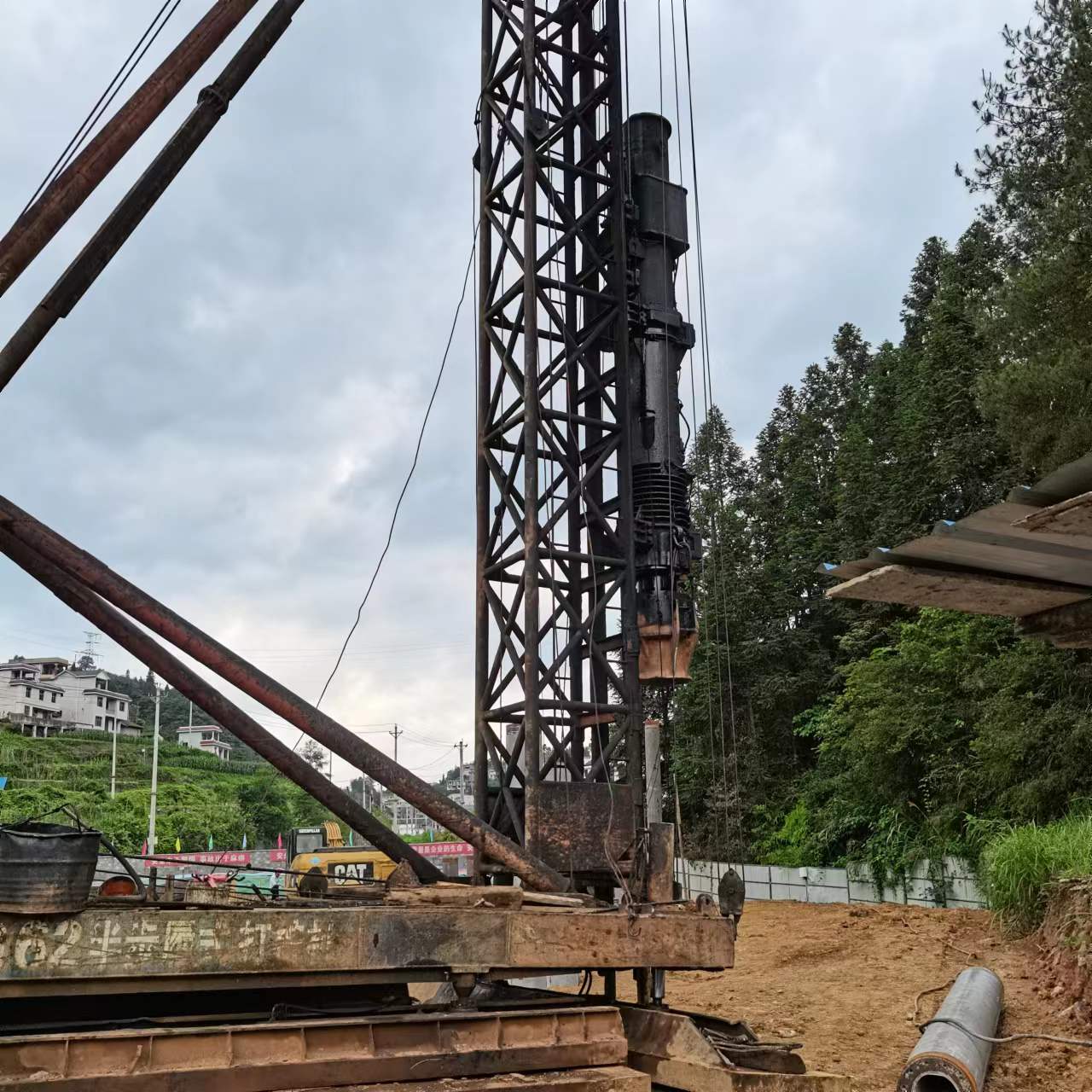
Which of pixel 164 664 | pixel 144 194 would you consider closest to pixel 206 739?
pixel 144 194

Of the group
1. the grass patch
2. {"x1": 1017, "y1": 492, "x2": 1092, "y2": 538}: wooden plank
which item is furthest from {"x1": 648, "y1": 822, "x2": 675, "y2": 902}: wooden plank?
the grass patch

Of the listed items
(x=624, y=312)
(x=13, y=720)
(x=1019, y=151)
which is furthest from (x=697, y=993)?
(x=13, y=720)

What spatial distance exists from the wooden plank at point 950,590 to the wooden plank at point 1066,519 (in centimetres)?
97

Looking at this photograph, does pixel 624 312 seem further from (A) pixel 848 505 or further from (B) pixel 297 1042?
(A) pixel 848 505

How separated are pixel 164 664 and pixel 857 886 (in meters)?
23.0

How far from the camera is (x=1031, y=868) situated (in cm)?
1267

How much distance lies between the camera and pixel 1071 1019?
8969 mm

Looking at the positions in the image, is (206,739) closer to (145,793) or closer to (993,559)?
(145,793)

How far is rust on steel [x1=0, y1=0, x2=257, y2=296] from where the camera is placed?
6.39 m

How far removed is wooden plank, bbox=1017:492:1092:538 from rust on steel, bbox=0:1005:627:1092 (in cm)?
354

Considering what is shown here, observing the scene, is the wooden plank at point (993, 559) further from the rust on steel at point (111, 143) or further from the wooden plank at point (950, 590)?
the rust on steel at point (111, 143)

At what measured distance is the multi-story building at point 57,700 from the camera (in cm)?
8394

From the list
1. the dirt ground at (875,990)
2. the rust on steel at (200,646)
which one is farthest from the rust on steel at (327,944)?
the dirt ground at (875,990)

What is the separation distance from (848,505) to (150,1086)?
3465cm
